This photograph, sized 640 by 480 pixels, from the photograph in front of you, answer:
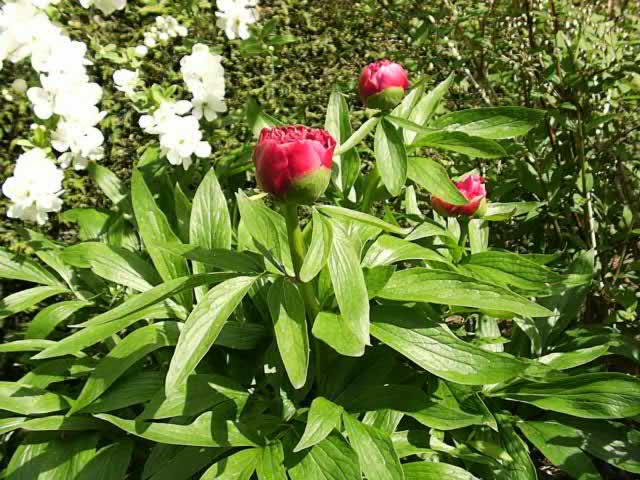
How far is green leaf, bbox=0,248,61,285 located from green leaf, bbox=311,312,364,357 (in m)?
0.91

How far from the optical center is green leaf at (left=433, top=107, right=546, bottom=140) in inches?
53.9

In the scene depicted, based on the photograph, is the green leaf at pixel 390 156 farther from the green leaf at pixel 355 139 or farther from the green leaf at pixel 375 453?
the green leaf at pixel 375 453

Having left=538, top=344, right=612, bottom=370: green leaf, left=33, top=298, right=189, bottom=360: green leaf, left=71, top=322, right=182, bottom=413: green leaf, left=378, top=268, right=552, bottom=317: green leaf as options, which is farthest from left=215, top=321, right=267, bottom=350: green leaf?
left=538, top=344, right=612, bottom=370: green leaf

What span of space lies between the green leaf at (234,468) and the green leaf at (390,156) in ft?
1.95

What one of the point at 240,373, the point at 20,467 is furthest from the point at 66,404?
the point at 240,373

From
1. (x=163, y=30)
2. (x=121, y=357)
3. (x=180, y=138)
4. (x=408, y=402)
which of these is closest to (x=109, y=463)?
(x=121, y=357)

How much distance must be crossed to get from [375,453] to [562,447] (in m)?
0.47

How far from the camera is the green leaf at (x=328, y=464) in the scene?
3.78 ft

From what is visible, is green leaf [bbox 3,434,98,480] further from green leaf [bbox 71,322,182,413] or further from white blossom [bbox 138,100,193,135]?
white blossom [bbox 138,100,193,135]

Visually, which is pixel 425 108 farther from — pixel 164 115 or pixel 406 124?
pixel 164 115

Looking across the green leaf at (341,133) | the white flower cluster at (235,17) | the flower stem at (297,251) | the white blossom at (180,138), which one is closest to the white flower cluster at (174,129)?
the white blossom at (180,138)

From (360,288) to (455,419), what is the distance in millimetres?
388

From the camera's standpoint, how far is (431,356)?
1181 mm

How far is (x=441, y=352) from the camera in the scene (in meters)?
1.19
